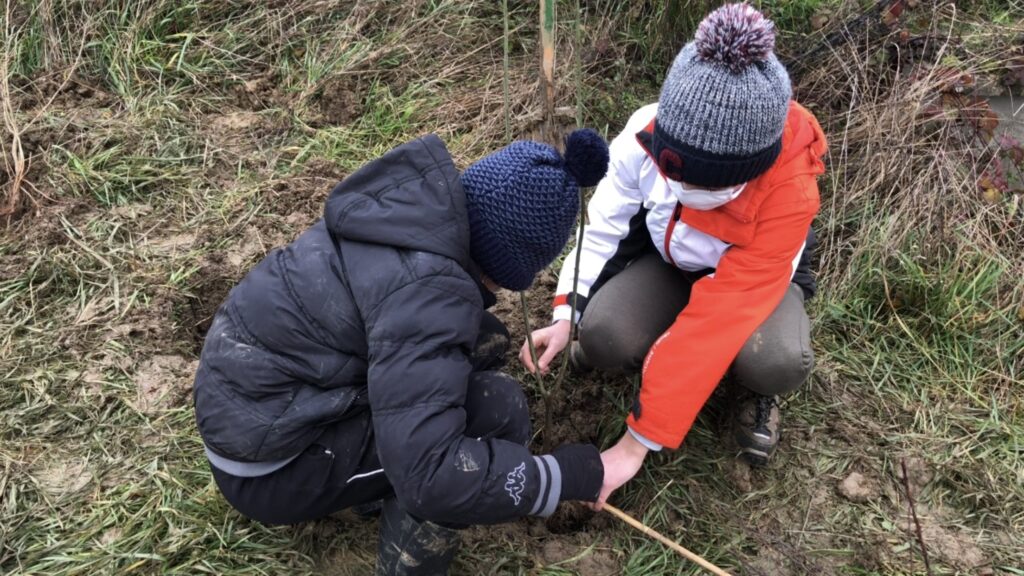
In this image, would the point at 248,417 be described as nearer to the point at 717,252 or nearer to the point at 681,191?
the point at 681,191

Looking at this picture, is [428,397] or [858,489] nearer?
[428,397]

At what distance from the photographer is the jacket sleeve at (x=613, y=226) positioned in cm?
216

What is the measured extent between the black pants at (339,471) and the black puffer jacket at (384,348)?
0.07 metres

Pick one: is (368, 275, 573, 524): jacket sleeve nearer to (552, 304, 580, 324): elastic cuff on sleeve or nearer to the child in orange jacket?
the child in orange jacket

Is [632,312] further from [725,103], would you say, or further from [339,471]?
[339,471]

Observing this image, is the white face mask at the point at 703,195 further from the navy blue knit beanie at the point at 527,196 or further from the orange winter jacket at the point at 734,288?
the navy blue knit beanie at the point at 527,196

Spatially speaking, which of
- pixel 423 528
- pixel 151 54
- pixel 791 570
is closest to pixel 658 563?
pixel 791 570

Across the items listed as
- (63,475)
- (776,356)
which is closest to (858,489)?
(776,356)

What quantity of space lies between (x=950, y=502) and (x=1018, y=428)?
14.3 inches

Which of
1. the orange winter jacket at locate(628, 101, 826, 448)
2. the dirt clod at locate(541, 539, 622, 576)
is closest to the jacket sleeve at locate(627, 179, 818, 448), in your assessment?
the orange winter jacket at locate(628, 101, 826, 448)

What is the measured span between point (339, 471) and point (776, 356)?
3.57ft

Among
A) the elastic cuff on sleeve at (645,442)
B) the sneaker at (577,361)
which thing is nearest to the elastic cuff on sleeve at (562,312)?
the sneaker at (577,361)

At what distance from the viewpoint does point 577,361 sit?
2.46 meters

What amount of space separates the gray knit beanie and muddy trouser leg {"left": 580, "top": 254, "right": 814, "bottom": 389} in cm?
52
